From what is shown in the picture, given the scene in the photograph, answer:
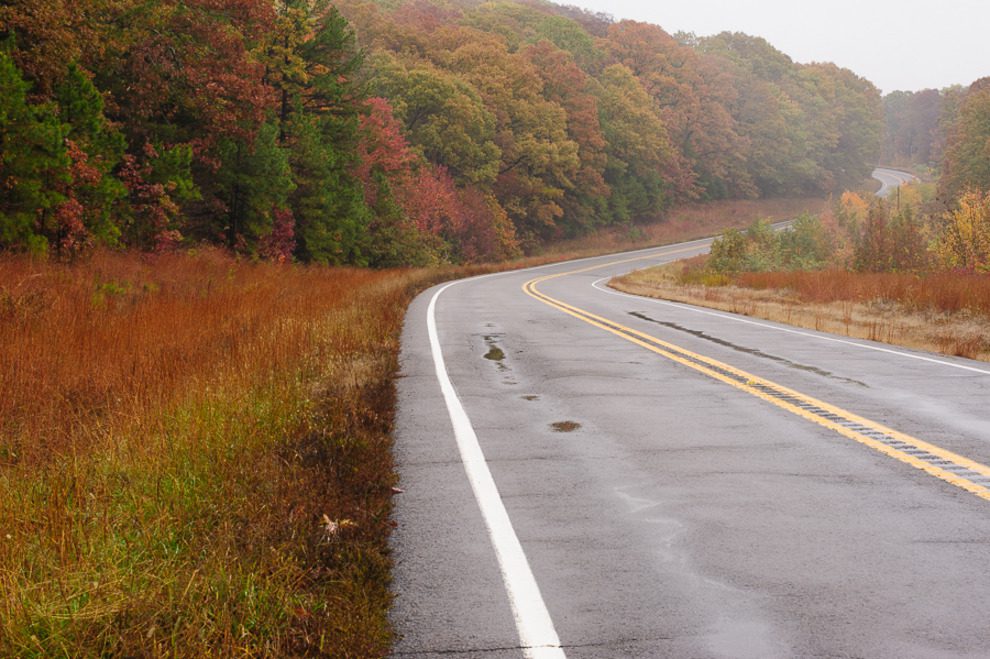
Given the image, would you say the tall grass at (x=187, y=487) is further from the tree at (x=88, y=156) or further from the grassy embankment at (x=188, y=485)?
the tree at (x=88, y=156)

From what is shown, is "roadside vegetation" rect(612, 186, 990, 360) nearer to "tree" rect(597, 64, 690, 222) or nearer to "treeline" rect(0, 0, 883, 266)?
"treeline" rect(0, 0, 883, 266)

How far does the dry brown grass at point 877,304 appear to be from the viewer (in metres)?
16.4

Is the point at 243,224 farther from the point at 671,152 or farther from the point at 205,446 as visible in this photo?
the point at 671,152

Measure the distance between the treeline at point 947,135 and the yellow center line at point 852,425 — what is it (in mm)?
34282

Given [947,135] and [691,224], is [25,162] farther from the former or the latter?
[947,135]

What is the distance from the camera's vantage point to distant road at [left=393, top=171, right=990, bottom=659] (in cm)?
367

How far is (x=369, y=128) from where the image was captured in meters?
45.6

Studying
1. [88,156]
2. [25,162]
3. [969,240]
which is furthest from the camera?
[969,240]

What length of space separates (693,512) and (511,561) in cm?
130

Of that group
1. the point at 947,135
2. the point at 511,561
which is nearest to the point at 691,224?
the point at 947,135

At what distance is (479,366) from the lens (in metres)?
11.6

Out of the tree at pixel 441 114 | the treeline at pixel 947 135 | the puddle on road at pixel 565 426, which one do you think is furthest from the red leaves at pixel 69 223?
the treeline at pixel 947 135

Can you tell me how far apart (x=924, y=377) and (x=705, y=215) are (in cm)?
8086

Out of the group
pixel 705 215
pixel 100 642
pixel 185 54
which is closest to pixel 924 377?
pixel 100 642
